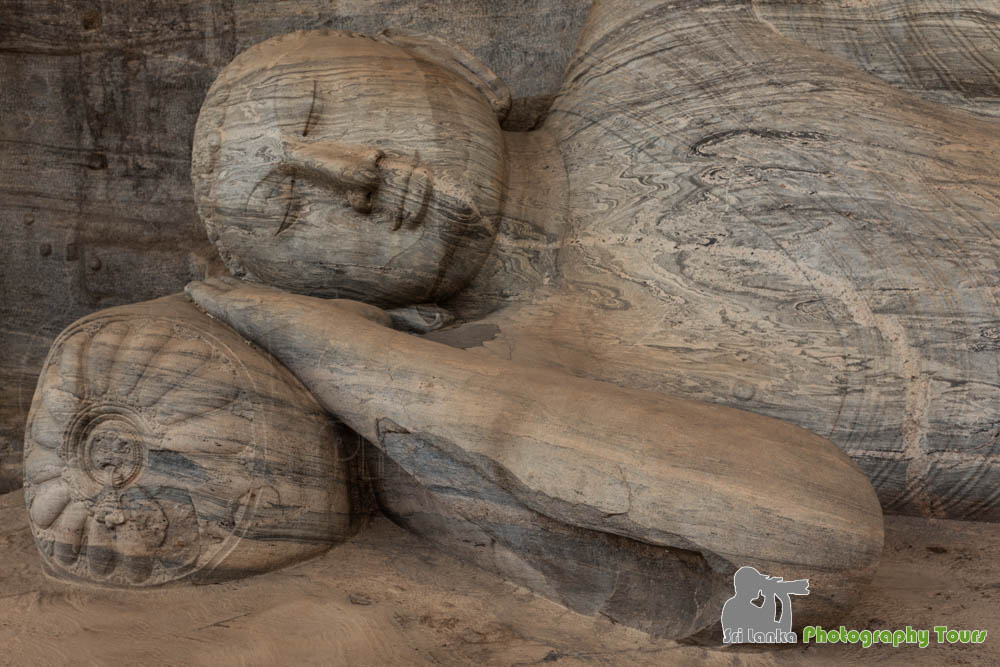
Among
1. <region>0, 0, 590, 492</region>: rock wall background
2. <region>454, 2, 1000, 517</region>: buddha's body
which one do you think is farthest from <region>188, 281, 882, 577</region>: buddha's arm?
<region>0, 0, 590, 492</region>: rock wall background

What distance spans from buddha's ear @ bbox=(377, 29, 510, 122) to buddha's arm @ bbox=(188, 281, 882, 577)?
980 millimetres

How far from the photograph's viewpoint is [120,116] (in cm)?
345

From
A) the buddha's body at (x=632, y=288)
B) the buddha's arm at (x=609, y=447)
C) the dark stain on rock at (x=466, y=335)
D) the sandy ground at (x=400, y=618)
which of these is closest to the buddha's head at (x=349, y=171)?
the buddha's body at (x=632, y=288)

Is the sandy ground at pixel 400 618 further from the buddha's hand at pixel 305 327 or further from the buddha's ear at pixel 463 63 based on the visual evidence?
the buddha's ear at pixel 463 63

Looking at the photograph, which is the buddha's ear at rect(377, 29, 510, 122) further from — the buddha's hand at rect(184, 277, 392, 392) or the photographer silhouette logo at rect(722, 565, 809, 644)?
the photographer silhouette logo at rect(722, 565, 809, 644)

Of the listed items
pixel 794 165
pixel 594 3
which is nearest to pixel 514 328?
pixel 794 165

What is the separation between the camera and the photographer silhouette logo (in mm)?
1761

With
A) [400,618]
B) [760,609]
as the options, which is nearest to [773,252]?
[760,609]

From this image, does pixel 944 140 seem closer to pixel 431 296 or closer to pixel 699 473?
pixel 699 473

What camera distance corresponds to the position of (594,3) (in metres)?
2.83

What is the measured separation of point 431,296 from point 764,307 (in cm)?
90

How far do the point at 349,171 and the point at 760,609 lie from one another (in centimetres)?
142

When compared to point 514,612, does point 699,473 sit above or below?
above

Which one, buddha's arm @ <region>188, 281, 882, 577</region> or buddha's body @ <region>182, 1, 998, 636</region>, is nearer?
buddha's arm @ <region>188, 281, 882, 577</region>
